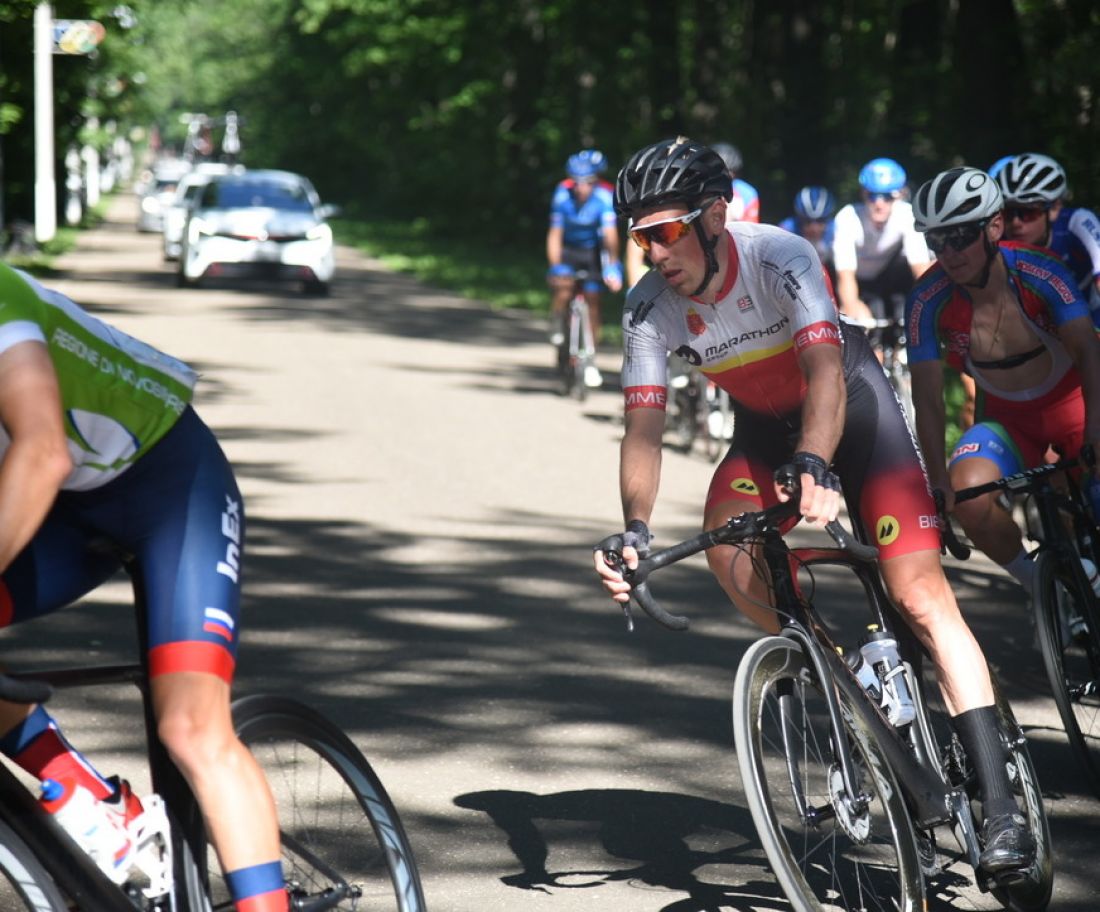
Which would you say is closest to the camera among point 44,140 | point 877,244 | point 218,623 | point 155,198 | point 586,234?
point 218,623

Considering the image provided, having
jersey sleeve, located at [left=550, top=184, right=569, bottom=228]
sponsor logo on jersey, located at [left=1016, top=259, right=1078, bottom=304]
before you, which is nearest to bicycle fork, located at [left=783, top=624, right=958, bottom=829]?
sponsor logo on jersey, located at [left=1016, top=259, right=1078, bottom=304]

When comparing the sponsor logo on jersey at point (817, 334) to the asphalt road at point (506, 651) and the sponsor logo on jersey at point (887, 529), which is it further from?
the asphalt road at point (506, 651)

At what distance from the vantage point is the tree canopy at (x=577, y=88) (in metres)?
19.0

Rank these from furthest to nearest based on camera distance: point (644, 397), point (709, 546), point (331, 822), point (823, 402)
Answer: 1. point (644, 397)
2. point (823, 402)
3. point (709, 546)
4. point (331, 822)

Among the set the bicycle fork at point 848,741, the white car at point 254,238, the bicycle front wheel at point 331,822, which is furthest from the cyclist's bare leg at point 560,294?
the bicycle front wheel at point 331,822

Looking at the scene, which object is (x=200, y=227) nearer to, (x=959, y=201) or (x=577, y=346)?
(x=577, y=346)

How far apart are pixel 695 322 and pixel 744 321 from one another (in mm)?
127

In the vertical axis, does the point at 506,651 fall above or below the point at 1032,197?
below

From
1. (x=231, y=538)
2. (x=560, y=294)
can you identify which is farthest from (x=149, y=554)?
(x=560, y=294)

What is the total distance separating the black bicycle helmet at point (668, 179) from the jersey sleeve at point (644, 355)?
333 millimetres

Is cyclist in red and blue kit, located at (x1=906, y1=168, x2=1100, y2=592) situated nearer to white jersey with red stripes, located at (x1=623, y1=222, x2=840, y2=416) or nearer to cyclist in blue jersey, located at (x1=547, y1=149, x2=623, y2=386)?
white jersey with red stripes, located at (x1=623, y1=222, x2=840, y2=416)

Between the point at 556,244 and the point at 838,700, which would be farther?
the point at 556,244

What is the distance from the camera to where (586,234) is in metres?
16.1

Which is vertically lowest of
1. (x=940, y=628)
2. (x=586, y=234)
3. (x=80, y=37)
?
(x=940, y=628)
